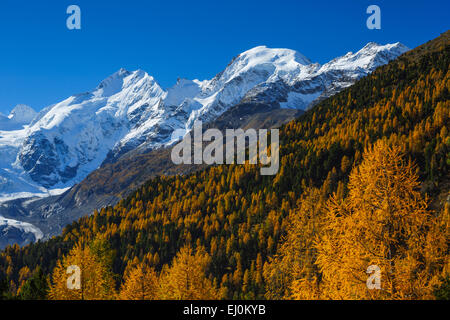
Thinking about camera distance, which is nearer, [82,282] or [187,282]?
[187,282]

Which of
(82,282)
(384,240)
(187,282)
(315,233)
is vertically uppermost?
(384,240)

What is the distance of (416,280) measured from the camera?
54.4 feet

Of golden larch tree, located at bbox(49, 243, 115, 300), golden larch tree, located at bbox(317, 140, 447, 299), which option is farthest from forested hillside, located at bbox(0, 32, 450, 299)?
golden larch tree, located at bbox(49, 243, 115, 300)

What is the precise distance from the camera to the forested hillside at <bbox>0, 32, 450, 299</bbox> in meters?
17.5

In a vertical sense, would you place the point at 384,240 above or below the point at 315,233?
above

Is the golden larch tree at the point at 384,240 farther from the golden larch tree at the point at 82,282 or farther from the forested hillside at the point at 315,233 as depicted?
the golden larch tree at the point at 82,282

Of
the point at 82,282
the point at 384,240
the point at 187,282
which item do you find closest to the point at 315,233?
the point at 187,282

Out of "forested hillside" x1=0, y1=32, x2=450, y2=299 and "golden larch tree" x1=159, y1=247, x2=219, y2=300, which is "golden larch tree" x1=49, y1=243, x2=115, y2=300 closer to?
"forested hillside" x1=0, y1=32, x2=450, y2=299

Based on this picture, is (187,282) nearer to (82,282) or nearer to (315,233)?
(315,233)

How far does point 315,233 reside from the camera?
30.5 m

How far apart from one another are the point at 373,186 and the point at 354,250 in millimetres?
3290

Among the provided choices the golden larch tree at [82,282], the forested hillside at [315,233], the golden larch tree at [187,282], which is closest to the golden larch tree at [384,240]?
the forested hillside at [315,233]
